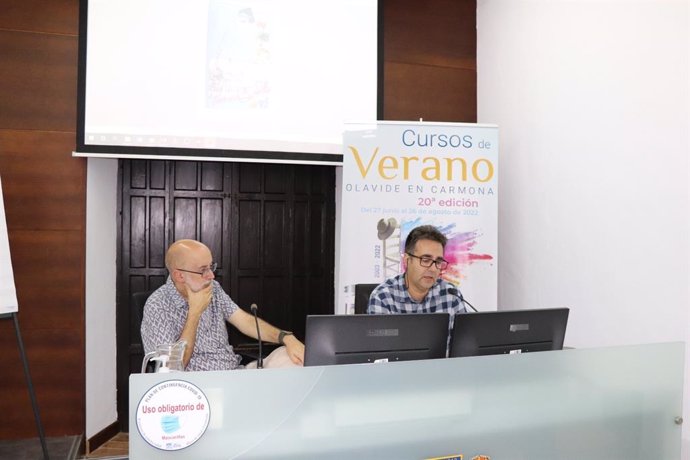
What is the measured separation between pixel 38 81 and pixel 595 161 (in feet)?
10.1

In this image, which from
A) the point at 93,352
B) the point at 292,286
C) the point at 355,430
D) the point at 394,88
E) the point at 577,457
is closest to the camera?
the point at 355,430

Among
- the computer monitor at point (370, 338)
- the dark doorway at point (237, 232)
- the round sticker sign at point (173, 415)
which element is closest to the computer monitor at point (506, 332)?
the computer monitor at point (370, 338)

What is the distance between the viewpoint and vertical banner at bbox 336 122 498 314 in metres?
3.53

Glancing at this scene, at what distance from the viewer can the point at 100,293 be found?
3834mm

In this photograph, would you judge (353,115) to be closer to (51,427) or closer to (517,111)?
(517,111)

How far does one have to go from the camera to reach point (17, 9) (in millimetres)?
3502

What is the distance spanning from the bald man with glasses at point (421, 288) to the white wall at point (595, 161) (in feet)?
3.18

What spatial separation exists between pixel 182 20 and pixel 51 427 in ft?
8.16

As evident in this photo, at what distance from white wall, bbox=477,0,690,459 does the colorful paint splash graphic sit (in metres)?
0.37

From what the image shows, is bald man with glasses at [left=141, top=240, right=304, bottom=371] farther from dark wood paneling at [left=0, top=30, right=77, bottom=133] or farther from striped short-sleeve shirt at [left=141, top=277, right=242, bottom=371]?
dark wood paneling at [left=0, top=30, right=77, bottom=133]

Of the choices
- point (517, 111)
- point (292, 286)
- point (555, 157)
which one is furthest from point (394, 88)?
point (292, 286)

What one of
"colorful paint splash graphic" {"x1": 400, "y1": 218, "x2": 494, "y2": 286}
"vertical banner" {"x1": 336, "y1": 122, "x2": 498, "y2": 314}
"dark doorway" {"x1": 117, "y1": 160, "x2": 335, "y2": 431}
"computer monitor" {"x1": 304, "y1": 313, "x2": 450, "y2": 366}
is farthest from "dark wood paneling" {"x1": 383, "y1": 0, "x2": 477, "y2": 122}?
"computer monitor" {"x1": 304, "y1": 313, "x2": 450, "y2": 366}

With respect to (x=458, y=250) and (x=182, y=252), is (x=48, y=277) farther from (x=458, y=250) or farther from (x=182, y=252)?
(x=458, y=250)

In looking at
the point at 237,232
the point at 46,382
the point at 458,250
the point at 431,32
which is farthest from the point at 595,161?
the point at 46,382
